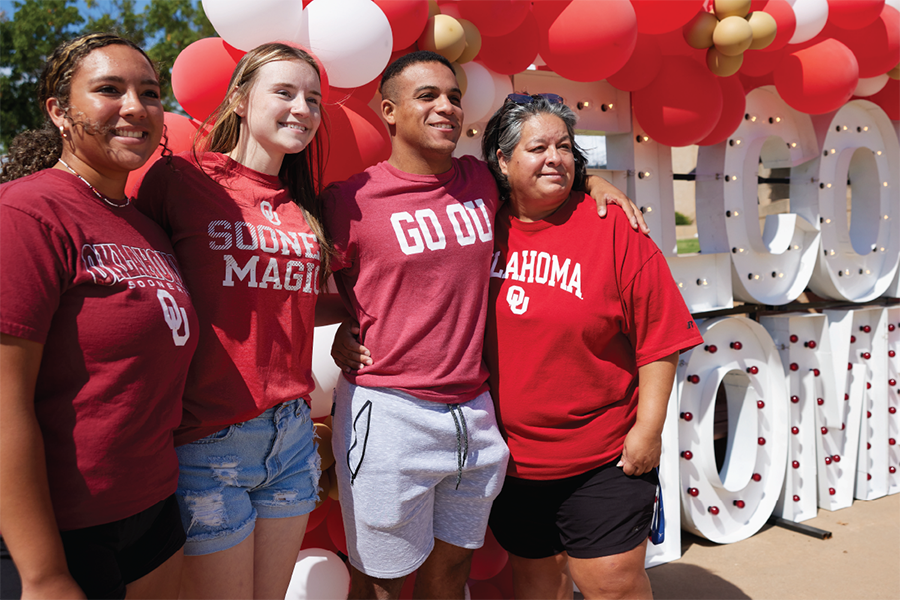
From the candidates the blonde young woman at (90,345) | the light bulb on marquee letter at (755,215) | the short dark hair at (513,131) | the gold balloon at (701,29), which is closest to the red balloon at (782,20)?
the gold balloon at (701,29)

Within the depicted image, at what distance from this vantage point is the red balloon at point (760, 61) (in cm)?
327

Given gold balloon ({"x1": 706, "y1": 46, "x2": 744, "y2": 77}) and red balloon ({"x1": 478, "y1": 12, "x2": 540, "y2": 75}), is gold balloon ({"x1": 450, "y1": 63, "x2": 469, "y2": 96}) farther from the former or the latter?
gold balloon ({"x1": 706, "y1": 46, "x2": 744, "y2": 77})

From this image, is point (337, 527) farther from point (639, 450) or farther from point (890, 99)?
point (890, 99)

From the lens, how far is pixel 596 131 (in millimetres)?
3365

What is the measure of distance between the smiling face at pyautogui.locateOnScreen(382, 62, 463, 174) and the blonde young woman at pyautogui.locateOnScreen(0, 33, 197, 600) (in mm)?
800

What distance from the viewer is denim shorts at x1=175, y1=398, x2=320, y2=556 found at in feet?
5.43

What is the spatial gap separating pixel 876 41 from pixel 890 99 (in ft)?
3.30

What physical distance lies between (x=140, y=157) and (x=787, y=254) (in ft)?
12.3

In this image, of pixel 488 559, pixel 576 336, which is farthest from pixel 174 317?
pixel 488 559

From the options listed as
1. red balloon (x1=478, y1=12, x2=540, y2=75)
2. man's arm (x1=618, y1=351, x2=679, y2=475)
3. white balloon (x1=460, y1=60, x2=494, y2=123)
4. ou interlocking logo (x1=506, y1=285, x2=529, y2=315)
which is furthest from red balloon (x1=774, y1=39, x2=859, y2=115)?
ou interlocking logo (x1=506, y1=285, x2=529, y2=315)

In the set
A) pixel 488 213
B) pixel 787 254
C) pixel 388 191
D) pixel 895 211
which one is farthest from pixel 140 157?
pixel 895 211

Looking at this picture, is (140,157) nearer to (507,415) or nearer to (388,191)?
(388,191)

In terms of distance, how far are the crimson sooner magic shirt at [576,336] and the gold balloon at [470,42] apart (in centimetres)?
81

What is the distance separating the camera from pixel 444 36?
2412 millimetres
